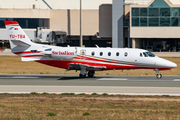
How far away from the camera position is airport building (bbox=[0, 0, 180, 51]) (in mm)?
71500

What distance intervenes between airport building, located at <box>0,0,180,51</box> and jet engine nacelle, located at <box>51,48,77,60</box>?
44526 millimetres

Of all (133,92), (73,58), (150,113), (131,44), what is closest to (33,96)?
(133,92)

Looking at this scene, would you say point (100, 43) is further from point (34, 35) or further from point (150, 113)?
point (150, 113)

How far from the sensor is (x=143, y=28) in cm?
7256

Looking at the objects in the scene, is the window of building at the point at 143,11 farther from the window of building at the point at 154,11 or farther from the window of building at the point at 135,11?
the window of building at the point at 154,11

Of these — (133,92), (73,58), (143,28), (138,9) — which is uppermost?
(138,9)

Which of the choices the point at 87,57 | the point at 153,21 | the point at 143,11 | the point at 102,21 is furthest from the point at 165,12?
the point at 87,57

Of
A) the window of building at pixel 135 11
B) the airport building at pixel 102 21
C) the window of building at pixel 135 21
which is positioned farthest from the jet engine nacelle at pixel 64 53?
the window of building at pixel 135 21

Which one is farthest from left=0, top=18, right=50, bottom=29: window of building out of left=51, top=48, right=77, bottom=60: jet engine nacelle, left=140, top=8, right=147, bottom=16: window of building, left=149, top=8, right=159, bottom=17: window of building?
left=51, top=48, right=77, bottom=60: jet engine nacelle

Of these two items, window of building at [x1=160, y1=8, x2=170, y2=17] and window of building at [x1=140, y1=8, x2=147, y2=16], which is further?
window of building at [x1=140, y1=8, x2=147, y2=16]

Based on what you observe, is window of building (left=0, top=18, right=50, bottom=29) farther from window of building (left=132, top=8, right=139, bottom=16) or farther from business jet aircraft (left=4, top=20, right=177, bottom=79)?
business jet aircraft (left=4, top=20, right=177, bottom=79)

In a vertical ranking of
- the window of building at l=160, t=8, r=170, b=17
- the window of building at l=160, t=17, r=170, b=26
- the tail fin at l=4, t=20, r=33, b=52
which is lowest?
the tail fin at l=4, t=20, r=33, b=52

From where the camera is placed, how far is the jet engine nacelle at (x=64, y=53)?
2983 centimetres

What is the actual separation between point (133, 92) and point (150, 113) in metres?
6.73
